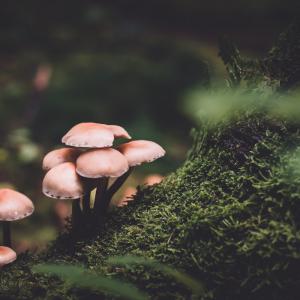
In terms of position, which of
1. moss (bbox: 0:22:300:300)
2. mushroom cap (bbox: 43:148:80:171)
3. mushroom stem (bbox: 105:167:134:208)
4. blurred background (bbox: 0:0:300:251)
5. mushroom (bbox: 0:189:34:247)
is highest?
blurred background (bbox: 0:0:300:251)

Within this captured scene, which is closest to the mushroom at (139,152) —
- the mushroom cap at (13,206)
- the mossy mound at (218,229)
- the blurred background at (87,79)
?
the mossy mound at (218,229)

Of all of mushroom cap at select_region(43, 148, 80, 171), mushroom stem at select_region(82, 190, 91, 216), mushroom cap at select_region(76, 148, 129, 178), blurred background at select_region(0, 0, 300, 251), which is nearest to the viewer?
mushroom cap at select_region(76, 148, 129, 178)

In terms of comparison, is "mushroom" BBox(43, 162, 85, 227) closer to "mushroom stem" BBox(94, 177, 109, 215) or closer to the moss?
"mushroom stem" BBox(94, 177, 109, 215)

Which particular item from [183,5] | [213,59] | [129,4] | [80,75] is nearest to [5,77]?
[80,75]

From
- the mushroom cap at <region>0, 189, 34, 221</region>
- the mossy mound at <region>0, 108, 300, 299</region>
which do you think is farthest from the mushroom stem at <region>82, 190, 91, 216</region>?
the mushroom cap at <region>0, 189, 34, 221</region>

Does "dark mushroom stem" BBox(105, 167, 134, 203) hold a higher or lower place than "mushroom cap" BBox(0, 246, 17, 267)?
higher

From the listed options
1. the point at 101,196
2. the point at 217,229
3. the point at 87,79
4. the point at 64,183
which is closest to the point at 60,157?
the point at 64,183

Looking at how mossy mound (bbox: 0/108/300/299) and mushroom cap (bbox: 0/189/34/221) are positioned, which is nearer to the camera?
mossy mound (bbox: 0/108/300/299)
